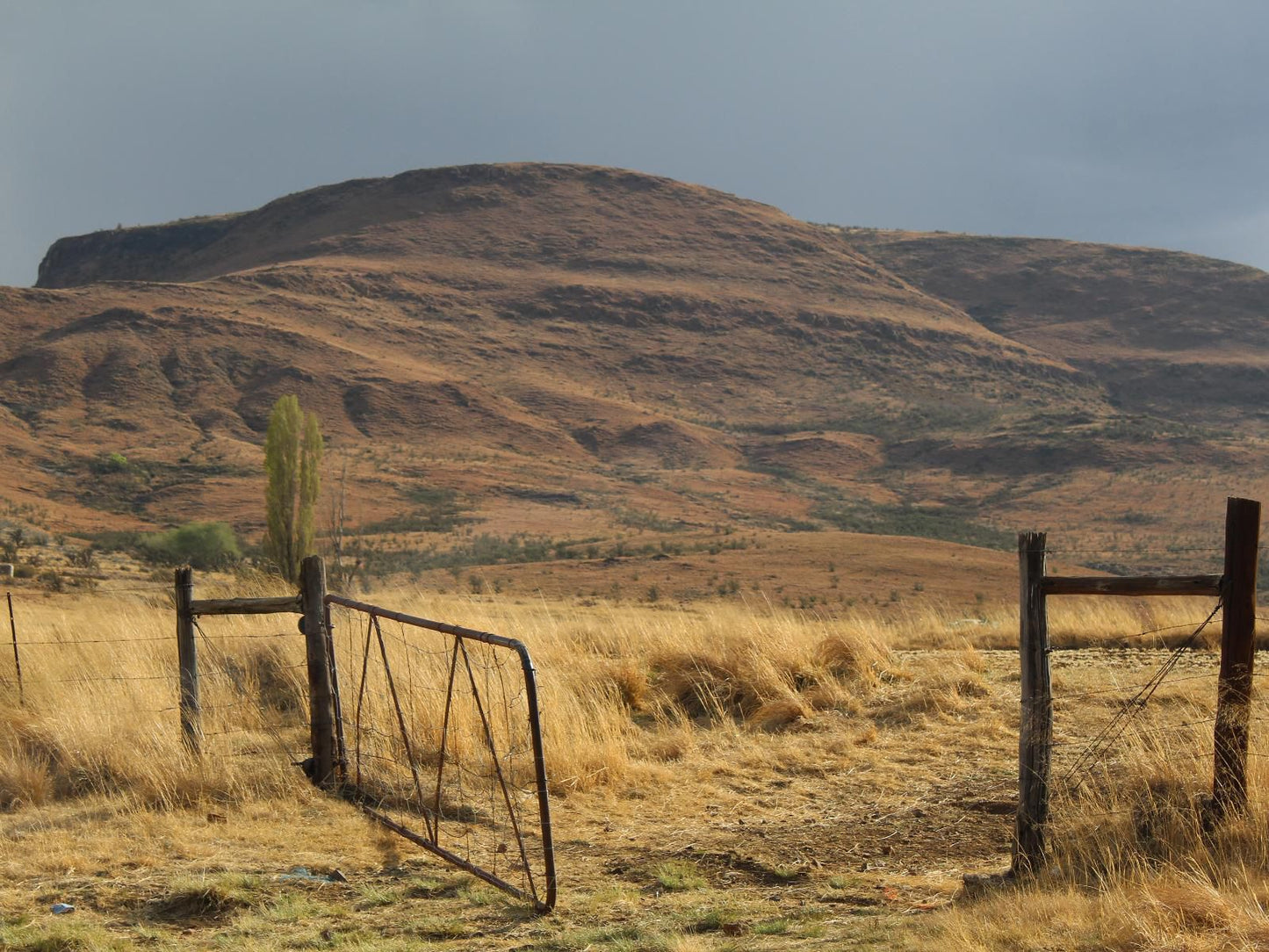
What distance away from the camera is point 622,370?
84.1 meters

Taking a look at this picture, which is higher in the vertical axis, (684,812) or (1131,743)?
(1131,743)

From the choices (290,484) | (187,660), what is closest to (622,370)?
(290,484)

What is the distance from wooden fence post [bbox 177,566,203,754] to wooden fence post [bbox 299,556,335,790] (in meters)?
1.02

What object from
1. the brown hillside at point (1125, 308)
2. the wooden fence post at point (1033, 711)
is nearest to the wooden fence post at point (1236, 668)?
the wooden fence post at point (1033, 711)

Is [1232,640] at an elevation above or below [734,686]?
above

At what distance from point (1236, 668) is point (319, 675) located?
18.8ft

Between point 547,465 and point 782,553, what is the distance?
24.1 m

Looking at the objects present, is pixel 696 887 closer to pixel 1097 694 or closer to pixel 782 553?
pixel 1097 694

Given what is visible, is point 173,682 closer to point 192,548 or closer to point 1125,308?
point 192,548

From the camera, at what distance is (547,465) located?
60938 mm

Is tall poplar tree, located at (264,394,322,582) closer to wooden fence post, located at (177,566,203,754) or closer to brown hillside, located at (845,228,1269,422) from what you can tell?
wooden fence post, located at (177,566,203,754)

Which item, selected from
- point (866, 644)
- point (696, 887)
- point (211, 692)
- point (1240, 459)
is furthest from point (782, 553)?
point (1240, 459)

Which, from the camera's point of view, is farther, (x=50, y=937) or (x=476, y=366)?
(x=476, y=366)

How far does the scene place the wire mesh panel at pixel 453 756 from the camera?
19.9 feet
